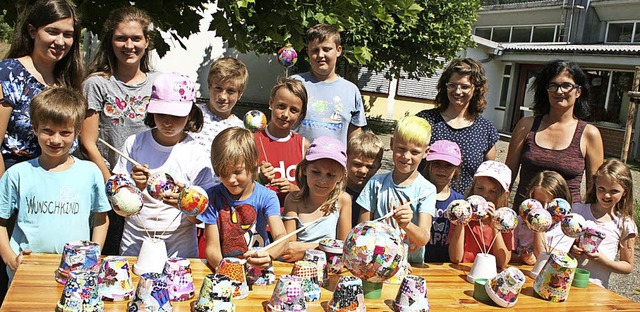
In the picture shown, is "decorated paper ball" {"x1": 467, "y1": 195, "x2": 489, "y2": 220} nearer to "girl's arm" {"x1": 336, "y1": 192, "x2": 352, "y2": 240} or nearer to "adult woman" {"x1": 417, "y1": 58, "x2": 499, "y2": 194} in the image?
"girl's arm" {"x1": 336, "y1": 192, "x2": 352, "y2": 240}

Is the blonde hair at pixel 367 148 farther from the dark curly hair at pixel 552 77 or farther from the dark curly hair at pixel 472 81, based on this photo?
the dark curly hair at pixel 552 77

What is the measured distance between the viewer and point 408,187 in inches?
120

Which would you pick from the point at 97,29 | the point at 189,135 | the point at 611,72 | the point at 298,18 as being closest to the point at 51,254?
the point at 189,135

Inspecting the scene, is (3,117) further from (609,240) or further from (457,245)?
(609,240)

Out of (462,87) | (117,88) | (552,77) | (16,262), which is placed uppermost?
(552,77)

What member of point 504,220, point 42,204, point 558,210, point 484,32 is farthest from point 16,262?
point 484,32

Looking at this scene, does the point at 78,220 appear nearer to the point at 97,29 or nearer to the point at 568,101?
the point at 97,29

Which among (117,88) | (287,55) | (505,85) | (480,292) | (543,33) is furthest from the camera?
(543,33)

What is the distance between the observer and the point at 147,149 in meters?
2.99

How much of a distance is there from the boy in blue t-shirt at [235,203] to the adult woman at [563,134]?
1.80 meters

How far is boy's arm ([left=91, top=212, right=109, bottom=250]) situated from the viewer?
2.82 meters

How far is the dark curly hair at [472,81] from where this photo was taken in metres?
3.66

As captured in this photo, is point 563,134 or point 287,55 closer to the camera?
point 563,134

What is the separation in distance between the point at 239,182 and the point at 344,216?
631 millimetres
